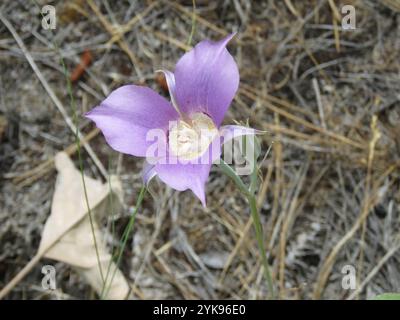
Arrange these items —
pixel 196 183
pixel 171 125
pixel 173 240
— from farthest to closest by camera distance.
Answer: pixel 173 240 → pixel 171 125 → pixel 196 183

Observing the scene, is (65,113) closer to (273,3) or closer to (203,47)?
(273,3)

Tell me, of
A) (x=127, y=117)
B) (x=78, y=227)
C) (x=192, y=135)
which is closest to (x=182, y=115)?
(x=192, y=135)

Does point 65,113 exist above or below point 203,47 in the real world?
below

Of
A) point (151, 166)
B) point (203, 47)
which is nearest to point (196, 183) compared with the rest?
point (151, 166)

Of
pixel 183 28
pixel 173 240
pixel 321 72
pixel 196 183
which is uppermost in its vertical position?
pixel 183 28

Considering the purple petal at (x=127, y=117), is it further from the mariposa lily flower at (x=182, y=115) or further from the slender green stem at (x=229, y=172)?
the slender green stem at (x=229, y=172)
